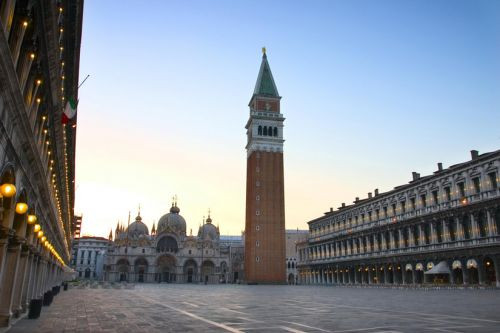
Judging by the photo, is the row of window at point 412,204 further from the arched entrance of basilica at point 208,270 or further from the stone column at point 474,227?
the arched entrance of basilica at point 208,270

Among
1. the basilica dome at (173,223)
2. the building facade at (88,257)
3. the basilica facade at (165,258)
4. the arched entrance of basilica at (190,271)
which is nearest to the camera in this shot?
the basilica facade at (165,258)

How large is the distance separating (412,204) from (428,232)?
5.48 meters

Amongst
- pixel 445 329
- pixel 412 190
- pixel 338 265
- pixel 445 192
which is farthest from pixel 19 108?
pixel 338 265

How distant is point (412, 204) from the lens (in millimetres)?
59938

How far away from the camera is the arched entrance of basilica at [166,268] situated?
112500 millimetres

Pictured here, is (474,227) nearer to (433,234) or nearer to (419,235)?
(433,234)

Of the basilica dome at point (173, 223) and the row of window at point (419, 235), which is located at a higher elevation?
the basilica dome at point (173, 223)

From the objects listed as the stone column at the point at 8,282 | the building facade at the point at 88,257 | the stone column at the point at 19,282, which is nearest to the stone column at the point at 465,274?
the stone column at the point at 19,282

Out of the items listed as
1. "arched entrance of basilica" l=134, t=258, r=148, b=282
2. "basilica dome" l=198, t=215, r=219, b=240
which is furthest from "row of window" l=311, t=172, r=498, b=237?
"arched entrance of basilica" l=134, t=258, r=148, b=282

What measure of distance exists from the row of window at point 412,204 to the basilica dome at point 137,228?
186ft

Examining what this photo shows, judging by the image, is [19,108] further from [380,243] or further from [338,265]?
[338,265]

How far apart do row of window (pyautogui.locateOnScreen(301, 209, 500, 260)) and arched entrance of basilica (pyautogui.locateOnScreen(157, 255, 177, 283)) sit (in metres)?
47.7

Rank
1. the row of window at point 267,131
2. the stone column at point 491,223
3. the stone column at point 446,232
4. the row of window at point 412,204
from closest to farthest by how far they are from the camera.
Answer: the stone column at point 491,223 < the row of window at point 412,204 < the stone column at point 446,232 < the row of window at point 267,131

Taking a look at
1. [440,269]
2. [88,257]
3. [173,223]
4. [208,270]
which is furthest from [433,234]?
[88,257]
